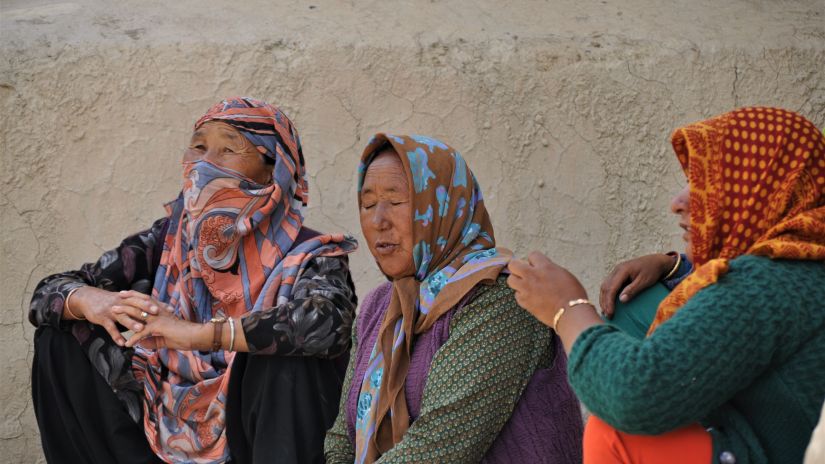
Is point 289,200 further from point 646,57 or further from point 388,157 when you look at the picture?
point 646,57

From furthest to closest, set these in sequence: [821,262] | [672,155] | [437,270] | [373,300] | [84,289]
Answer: [672,155] < [84,289] < [373,300] < [437,270] < [821,262]

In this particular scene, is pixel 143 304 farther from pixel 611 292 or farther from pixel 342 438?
pixel 611 292

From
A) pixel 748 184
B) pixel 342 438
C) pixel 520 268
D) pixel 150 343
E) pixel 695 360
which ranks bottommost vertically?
pixel 342 438

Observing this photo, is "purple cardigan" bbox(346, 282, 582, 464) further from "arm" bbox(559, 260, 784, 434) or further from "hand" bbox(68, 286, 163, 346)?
"hand" bbox(68, 286, 163, 346)

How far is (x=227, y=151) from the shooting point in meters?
3.74

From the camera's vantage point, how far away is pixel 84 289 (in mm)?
3656

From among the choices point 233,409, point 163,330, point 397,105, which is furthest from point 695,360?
point 397,105

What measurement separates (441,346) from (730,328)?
37.3 inches

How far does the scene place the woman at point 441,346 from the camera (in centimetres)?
277

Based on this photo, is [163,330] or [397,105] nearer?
[163,330]

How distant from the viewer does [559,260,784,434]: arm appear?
6.91ft

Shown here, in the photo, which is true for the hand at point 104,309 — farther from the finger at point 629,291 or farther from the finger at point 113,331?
the finger at point 629,291

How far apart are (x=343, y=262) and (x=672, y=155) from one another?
185 centimetres

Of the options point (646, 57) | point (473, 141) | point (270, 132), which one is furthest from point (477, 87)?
point (270, 132)
